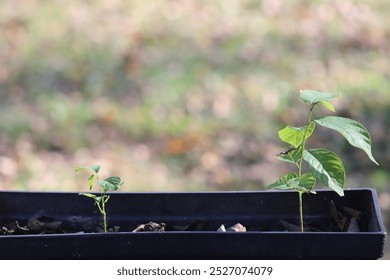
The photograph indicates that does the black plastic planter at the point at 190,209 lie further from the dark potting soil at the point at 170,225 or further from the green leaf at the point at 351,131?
the green leaf at the point at 351,131

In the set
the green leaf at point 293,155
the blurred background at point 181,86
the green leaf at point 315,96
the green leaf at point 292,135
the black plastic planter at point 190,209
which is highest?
the blurred background at point 181,86

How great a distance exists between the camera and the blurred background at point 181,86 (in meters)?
2.87

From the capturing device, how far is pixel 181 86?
130 inches

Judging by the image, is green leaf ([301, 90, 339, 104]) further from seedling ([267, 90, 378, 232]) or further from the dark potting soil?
the dark potting soil

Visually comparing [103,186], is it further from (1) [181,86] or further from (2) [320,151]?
(1) [181,86]

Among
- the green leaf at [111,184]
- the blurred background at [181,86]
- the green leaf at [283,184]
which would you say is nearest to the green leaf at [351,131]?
the green leaf at [283,184]

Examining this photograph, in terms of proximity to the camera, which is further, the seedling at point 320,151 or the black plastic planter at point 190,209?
Answer: the black plastic planter at point 190,209

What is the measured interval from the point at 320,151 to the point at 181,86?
224 centimetres

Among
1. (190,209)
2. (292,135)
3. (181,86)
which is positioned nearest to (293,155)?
(292,135)

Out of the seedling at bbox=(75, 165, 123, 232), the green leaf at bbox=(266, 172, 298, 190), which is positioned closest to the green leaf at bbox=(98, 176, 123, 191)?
the seedling at bbox=(75, 165, 123, 232)

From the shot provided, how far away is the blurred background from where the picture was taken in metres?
2.87

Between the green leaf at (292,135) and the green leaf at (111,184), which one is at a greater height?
the green leaf at (292,135)

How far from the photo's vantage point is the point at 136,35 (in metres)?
3.77

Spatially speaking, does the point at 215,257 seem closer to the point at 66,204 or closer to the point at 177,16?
the point at 66,204
